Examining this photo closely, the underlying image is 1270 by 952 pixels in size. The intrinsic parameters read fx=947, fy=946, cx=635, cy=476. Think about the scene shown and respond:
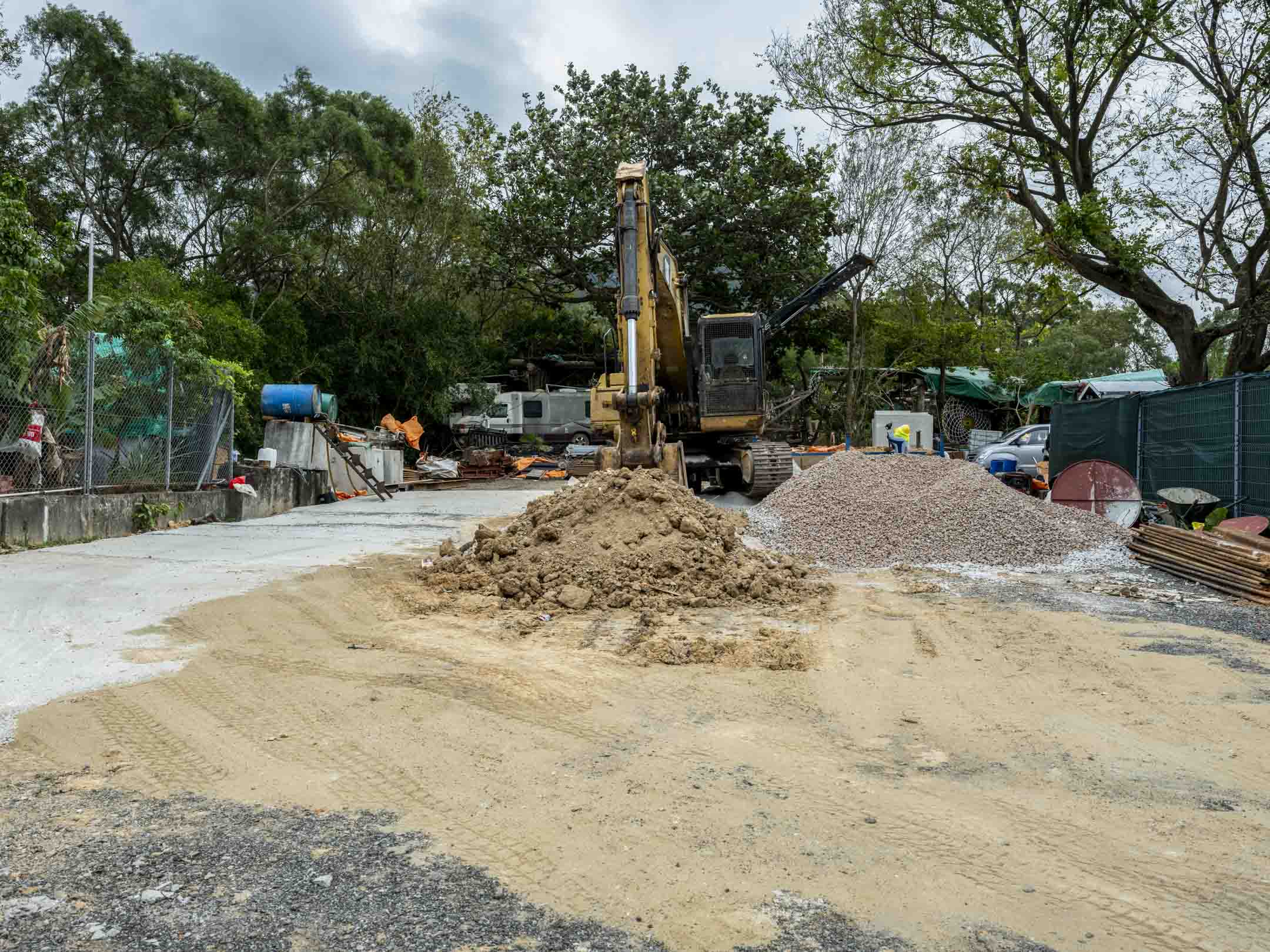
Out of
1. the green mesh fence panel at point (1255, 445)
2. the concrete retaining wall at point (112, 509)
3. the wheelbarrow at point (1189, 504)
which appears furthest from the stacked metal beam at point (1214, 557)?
the concrete retaining wall at point (112, 509)

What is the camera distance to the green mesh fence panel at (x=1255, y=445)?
10523mm

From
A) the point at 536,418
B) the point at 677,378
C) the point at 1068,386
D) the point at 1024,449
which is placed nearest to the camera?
the point at 677,378

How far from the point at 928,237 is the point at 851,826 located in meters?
33.3

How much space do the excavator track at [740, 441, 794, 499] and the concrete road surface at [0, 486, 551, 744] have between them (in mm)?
5485

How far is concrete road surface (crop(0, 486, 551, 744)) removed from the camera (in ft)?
16.3

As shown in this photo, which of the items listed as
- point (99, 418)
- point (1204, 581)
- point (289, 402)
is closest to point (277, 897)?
point (1204, 581)

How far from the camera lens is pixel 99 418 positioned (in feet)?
36.3

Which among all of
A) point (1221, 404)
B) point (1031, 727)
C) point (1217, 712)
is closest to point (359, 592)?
point (1031, 727)

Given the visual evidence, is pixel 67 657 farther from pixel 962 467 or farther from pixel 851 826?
pixel 962 467

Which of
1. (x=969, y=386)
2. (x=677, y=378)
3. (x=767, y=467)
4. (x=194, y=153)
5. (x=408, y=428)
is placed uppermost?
(x=194, y=153)

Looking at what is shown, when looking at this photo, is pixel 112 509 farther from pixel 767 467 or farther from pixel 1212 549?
pixel 1212 549

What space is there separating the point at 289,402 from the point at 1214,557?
15295 millimetres

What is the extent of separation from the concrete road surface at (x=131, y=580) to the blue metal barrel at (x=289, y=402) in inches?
151

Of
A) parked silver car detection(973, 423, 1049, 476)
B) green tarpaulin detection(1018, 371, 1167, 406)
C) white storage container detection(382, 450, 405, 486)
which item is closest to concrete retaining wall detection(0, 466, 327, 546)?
white storage container detection(382, 450, 405, 486)
